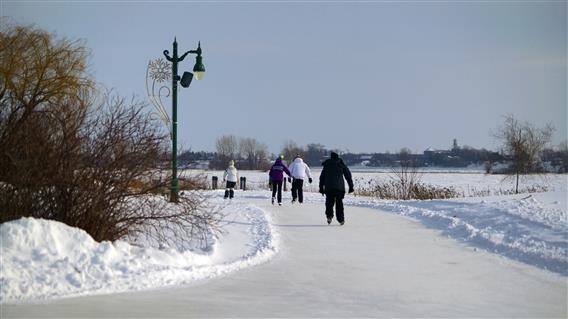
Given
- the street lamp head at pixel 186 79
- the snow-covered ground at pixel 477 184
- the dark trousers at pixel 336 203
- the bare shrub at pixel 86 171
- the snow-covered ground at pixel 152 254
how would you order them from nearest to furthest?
the snow-covered ground at pixel 152 254 < the bare shrub at pixel 86 171 < the dark trousers at pixel 336 203 < the street lamp head at pixel 186 79 < the snow-covered ground at pixel 477 184

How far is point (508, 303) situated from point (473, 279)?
1426 millimetres

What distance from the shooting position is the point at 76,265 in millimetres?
8000

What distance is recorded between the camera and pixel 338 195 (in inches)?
623

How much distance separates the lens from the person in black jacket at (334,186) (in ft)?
51.8

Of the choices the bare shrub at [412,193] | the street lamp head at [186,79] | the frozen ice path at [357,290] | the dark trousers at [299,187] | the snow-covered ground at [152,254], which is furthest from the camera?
the bare shrub at [412,193]

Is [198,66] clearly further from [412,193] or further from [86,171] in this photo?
[412,193]

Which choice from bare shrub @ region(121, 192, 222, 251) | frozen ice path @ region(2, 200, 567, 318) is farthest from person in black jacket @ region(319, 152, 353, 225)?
bare shrub @ region(121, 192, 222, 251)

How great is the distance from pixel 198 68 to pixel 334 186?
188 inches

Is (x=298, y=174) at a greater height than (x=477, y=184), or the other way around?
(x=298, y=174)

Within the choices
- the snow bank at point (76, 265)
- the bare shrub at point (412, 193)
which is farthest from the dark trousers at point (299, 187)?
the snow bank at point (76, 265)

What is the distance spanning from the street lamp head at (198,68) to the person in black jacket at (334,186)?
4052 mm

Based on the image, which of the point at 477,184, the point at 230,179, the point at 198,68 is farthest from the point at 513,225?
the point at 477,184

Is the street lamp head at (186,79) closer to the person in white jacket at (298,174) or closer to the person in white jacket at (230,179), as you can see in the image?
the person in white jacket at (298,174)

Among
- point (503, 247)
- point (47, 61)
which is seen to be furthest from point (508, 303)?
point (47, 61)
